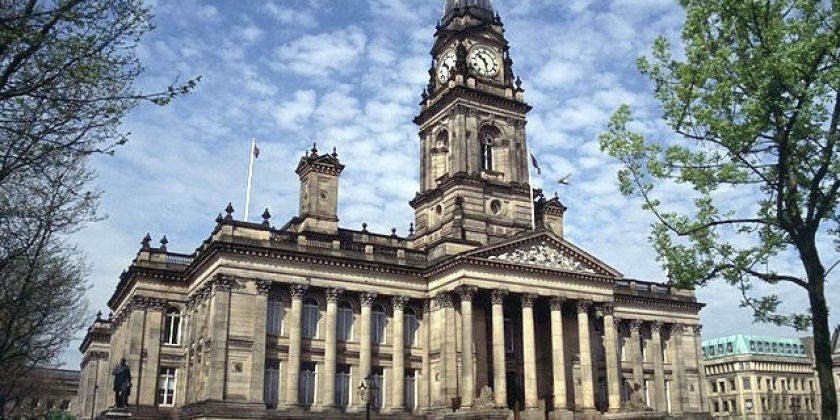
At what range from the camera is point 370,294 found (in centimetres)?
4744

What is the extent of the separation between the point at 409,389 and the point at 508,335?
7659mm

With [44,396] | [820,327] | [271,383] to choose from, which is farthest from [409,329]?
[44,396]

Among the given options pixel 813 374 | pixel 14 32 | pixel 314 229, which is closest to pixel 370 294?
pixel 314 229

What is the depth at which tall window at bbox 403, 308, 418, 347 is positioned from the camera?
161 feet

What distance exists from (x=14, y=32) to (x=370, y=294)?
3561 cm

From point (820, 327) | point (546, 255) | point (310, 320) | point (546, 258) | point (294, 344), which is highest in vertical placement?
point (546, 255)

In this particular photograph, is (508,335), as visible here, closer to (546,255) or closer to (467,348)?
(546,255)

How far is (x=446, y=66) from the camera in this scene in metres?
59.2

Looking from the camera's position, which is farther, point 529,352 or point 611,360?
point 611,360

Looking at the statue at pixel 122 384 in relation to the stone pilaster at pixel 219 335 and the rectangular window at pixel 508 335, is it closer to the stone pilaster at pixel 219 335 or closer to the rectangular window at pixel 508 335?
the stone pilaster at pixel 219 335

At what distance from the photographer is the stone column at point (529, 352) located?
45781 millimetres

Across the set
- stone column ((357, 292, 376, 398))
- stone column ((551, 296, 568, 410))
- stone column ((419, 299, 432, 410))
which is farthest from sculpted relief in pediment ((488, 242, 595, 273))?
stone column ((357, 292, 376, 398))

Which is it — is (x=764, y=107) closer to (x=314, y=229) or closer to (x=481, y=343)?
(x=481, y=343)

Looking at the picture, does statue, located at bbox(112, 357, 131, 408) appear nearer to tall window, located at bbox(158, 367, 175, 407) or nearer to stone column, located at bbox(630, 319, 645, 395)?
tall window, located at bbox(158, 367, 175, 407)
